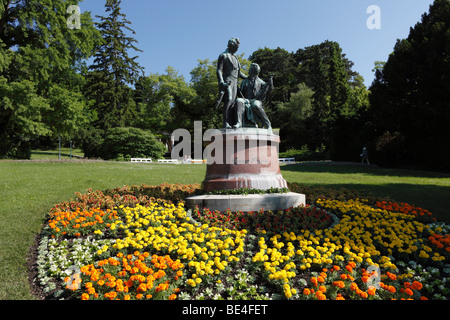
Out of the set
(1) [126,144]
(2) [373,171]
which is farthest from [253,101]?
(1) [126,144]

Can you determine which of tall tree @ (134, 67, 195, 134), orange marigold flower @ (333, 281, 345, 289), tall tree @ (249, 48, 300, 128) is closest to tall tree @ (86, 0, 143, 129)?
tall tree @ (134, 67, 195, 134)

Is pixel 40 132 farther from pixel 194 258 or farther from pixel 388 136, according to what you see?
pixel 388 136

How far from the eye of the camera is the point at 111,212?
5.72 metres

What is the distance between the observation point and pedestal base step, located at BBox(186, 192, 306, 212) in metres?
6.05

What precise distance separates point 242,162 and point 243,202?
1147 mm

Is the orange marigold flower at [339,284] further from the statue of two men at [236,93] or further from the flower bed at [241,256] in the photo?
the statue of two men at [236,93]

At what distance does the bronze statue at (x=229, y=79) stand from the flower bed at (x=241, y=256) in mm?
2824

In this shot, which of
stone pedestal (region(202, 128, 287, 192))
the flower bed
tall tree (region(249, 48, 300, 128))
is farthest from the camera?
tall tree (region(249, 48, 300, 128))

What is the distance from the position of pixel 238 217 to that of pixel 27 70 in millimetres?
20806

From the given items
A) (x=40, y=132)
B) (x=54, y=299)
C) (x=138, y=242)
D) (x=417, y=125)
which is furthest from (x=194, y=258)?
(x=40, y=132)

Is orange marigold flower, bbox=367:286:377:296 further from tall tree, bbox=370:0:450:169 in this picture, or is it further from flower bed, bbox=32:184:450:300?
tall tree, bbox=370:0:450:169

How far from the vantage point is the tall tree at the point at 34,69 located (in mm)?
19484

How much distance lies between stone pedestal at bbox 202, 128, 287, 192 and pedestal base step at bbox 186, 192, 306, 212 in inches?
20.3

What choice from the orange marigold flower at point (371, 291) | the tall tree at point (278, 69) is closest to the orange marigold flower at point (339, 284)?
the orange marigold flower at point (371, 291)
